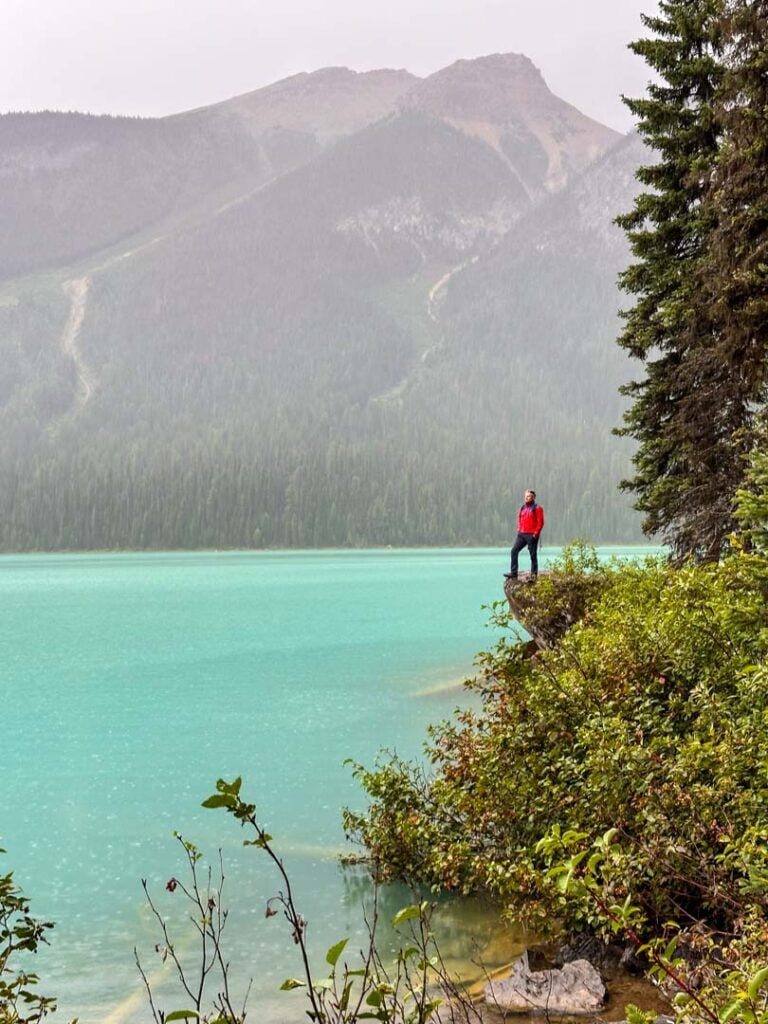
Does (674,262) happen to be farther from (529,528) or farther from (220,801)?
(220,801)

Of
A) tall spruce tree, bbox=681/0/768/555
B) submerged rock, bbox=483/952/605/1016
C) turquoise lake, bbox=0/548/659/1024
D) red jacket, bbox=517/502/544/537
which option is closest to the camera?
submerged rock, bbox=483/952/605/1016

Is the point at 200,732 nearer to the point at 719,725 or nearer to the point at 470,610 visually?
the point at 719,725

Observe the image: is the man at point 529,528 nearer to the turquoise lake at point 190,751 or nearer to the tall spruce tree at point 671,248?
the tall spruce tree at point 671,248

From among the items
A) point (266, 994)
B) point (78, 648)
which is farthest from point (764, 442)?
point (78, 648)

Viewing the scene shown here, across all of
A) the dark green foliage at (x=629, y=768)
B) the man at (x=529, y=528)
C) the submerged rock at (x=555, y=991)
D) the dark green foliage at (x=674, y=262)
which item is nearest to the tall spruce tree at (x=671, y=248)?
the dark green foliage at (x=674, y=262)

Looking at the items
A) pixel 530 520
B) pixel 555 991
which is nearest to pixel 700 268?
pixel 530 520

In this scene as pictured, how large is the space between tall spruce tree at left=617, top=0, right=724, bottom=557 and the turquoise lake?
25.3 feet

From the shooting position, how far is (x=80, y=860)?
647 inches

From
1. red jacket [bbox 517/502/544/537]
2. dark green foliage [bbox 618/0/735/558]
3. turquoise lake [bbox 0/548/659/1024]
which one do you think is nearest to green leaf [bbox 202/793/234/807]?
turquoise lake [bbox 0/548/659/1024]

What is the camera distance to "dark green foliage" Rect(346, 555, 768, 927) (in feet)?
27.1

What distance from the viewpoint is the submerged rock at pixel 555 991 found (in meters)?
8.58

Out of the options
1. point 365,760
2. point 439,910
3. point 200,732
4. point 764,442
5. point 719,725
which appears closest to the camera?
point 719,725

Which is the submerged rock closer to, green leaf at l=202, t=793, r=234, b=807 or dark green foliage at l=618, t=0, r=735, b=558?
green leaf at l=202, t=793, r=234, b=807

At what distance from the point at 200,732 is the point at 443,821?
16.2m
